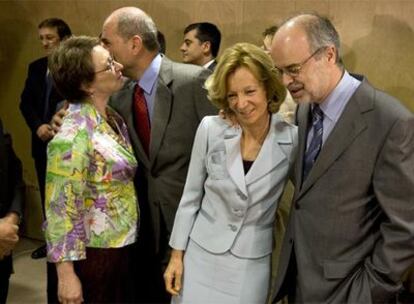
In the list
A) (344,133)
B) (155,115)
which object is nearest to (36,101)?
(155,115)

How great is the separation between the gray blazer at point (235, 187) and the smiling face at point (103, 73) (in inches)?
16.6

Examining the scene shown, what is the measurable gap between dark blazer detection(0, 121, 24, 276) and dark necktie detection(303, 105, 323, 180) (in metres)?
1.11

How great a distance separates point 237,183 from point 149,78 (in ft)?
2.67

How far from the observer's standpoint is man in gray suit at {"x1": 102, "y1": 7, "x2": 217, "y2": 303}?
2328mm

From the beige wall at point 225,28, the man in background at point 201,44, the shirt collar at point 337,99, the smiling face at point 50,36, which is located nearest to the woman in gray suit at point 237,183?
the shirt collar at point 337,99

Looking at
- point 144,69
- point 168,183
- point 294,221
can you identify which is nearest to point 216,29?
point 144,69

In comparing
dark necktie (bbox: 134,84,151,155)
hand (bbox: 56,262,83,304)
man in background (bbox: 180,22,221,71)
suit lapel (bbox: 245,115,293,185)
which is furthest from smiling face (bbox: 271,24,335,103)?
man in background (bbox: 180,22,221,71)

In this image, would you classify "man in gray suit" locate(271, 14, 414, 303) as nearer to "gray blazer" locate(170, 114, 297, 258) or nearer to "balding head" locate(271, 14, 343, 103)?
"balding head" locate(271, 14, 343, 103)

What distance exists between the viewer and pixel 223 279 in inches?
73.2

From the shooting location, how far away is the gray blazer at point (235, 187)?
1.82 meters

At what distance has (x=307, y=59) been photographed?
Result: 1652mm

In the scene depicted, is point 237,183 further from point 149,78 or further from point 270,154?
point 149,78

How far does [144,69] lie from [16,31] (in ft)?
9.71

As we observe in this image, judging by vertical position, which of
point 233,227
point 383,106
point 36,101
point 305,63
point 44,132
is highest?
point 305,63
